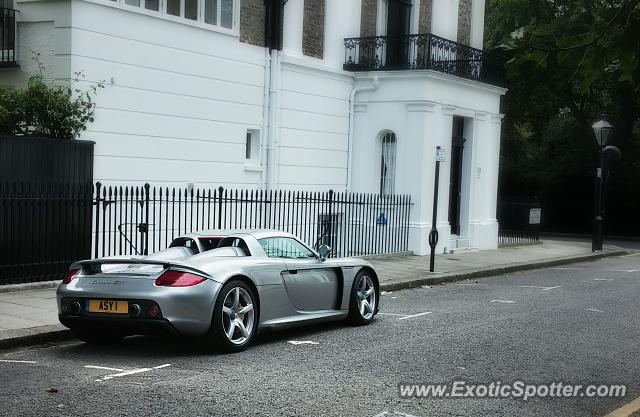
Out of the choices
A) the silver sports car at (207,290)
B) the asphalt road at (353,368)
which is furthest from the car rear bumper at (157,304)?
the asphalt road at (353,368)

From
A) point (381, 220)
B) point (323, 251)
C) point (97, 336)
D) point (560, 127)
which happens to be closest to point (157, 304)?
point (97, 336)

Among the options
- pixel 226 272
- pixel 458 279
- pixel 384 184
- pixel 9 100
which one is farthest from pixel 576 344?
pixel 384 184

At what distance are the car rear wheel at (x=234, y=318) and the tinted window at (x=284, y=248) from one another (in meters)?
0.82

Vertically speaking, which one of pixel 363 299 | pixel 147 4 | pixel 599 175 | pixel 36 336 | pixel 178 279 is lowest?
pixel 36 336

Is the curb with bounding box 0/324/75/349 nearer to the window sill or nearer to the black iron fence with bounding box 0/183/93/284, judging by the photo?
the black iron fence with bounding box 0/183/93/284

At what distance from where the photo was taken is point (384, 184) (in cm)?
2239

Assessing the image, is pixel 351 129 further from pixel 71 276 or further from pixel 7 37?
pixel 71 276

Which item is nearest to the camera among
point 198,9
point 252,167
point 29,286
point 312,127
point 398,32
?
point 29,286

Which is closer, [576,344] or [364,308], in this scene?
[576,344]

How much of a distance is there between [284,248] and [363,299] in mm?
1519

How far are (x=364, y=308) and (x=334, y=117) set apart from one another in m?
11.6

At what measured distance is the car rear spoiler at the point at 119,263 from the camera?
27.2 feet

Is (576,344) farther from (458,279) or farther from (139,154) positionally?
(139,154)

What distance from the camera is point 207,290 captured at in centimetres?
822
